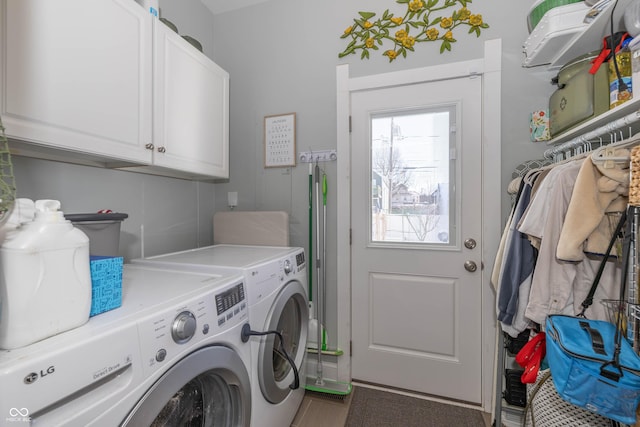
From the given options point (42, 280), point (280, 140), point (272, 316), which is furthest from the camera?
point (280, 140)

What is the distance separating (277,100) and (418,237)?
145 centimetres

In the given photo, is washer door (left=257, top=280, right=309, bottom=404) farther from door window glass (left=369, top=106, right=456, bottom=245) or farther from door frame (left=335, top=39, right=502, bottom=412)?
door frame (left=335, top=39, right=502, bottom=412)

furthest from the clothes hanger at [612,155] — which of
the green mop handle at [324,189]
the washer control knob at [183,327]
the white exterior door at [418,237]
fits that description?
the washer control knob at [183,327]

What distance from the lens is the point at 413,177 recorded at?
1.83m

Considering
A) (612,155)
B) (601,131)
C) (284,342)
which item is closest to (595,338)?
(612,155)

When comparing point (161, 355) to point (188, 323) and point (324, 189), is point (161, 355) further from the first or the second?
point (324, 189)

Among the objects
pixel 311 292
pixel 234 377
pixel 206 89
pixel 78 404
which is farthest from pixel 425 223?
pixel 78 404

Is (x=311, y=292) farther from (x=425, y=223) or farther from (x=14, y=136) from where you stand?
(x=14, y=136)

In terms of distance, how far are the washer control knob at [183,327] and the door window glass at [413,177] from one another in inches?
52.9

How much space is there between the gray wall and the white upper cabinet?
28 centimetres

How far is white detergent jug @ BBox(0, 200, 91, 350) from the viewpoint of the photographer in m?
0.53

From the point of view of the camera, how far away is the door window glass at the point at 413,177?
1.76 metres

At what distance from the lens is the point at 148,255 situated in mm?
Result: 1650

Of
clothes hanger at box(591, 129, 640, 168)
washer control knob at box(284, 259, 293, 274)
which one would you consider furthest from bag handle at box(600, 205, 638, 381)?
washer control knob at box(284, 259, 293, 274)
